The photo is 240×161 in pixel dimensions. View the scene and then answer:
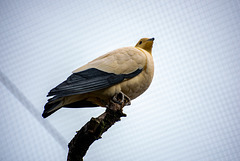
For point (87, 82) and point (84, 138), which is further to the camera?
point (87, 82)

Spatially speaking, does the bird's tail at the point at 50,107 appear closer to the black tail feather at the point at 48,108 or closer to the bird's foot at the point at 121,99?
the black tail feather at the point at 48,108

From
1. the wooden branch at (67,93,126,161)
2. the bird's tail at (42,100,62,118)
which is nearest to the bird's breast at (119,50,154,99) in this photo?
the wooden branch at (67,93,126,161)

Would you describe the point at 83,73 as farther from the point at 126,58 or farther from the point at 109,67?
the point at 126,58

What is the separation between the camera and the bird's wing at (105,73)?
154 centimetres

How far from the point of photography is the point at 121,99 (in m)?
1.59

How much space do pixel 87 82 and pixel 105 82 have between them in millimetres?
121

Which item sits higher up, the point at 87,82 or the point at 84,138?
the point at 87,82

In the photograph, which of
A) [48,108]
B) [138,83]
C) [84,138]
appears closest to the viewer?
[84,138]

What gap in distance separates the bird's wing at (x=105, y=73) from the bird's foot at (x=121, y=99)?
87mm

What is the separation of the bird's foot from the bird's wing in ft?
0.29

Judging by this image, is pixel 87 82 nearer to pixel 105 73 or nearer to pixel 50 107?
pixel 105 73

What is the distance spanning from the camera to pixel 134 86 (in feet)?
5.49

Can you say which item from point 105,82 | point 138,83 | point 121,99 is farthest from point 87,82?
point 138,83

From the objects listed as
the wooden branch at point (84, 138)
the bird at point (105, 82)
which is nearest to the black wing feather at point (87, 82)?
the bird at point (105, 82)
